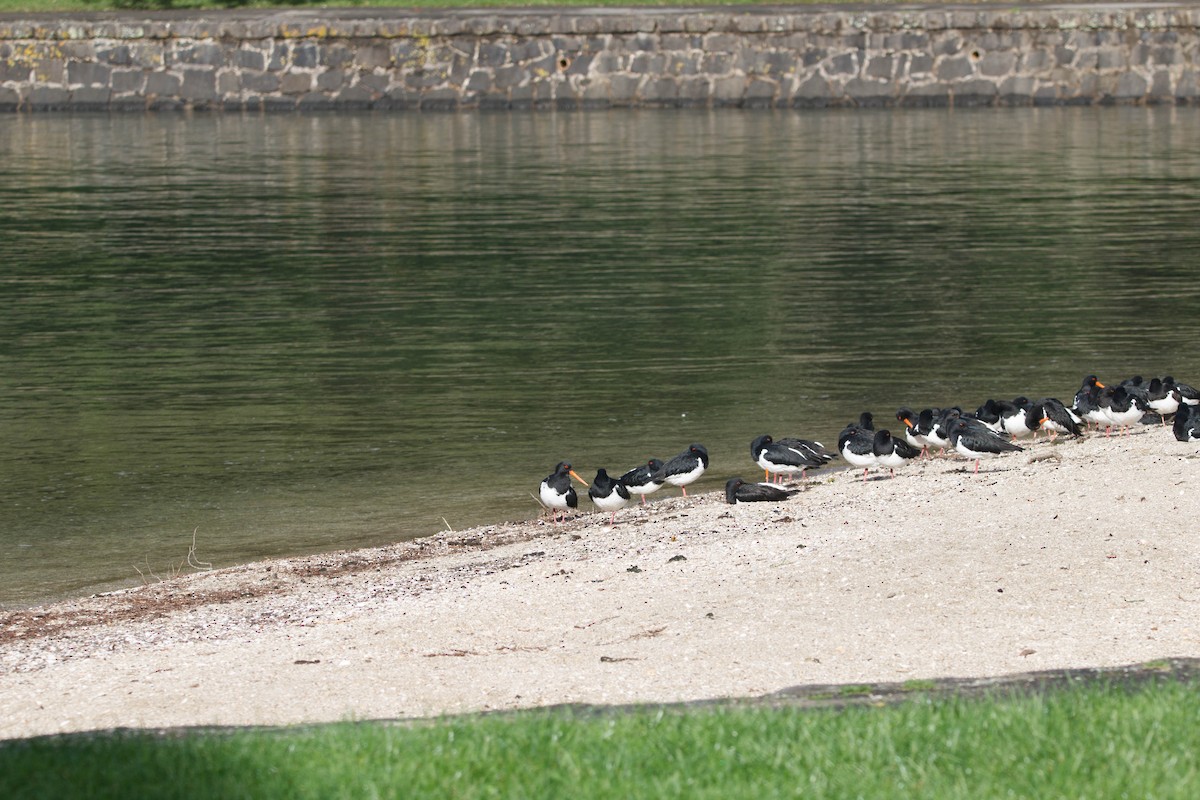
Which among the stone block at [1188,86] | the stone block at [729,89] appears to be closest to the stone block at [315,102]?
the stone block at [729,89]

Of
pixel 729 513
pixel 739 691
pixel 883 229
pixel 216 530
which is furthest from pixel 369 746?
pixel 883 229

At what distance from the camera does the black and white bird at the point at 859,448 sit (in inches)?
551

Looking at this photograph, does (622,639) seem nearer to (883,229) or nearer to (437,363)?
(437,363)

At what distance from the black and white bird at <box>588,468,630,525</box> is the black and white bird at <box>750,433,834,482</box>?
3.63ft

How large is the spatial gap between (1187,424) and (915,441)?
2195 mm

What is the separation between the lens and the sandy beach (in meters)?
8.84

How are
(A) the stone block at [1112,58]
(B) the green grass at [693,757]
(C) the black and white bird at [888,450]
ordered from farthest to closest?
1. (A) the stone block at [1112,58]
2. (C) the black and white bird at [888,450]
3. (B) the green grass at [693,757]

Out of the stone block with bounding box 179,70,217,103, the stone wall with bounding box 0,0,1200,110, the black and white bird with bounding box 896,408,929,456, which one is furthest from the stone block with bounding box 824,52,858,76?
the black and white bird with bounding box 896,408,929,456

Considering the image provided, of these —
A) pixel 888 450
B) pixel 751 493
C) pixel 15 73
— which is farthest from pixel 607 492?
pixel 15 73

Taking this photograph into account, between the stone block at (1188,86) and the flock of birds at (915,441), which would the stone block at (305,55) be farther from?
the flock of birds at (915,441)

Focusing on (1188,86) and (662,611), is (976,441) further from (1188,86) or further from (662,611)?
(1188,86)

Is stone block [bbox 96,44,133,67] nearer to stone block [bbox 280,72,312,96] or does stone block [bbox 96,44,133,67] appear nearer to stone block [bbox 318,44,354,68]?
stone block [bbox 280,72,312,96]

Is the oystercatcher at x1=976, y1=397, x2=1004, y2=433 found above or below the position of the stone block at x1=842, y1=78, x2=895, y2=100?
below

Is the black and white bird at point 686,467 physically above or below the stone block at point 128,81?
below
